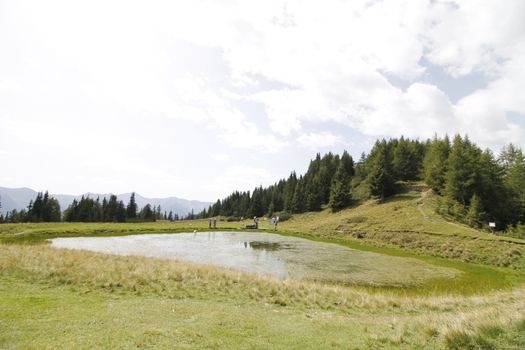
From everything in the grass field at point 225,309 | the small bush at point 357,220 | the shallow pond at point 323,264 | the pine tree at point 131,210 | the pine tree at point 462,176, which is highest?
the pine tree at point 462,176

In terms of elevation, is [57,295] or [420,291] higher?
[57,295]

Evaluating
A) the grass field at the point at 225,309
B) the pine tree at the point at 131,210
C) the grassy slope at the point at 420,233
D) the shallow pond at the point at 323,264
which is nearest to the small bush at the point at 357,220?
the grassy slope at the point at 420,233

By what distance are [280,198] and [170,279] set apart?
360 ft

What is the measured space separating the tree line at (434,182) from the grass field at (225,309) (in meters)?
31.5

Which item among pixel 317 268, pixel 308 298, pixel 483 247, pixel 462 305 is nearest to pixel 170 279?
pixel 308 298

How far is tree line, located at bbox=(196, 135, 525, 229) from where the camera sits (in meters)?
57.7

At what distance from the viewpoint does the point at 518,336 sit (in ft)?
27.1

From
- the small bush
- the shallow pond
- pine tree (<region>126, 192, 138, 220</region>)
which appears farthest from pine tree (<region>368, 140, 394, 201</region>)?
pine tree (<region>126, 192, 138, 220</region>)

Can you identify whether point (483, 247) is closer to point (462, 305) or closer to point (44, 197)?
point (462, 305)

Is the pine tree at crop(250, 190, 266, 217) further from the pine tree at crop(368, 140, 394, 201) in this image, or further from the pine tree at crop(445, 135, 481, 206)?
the pine tree at crop(445, 135, 481, 206)

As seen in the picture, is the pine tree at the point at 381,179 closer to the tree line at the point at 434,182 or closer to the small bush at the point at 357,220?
the tree line at the point at 434,182

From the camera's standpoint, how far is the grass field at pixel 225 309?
8969 mm

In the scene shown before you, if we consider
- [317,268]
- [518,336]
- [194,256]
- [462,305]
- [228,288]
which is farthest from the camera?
[194,256]

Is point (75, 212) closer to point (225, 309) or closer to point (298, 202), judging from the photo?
point (298, 202)
